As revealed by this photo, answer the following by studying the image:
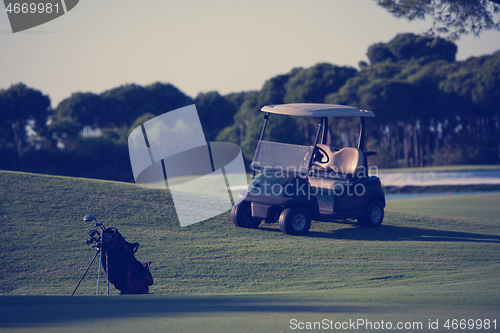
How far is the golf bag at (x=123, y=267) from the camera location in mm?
6191

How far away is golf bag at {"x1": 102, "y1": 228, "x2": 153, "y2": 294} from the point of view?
6.19 metres

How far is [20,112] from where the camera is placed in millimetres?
46375

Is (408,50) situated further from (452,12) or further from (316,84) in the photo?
(452,12)

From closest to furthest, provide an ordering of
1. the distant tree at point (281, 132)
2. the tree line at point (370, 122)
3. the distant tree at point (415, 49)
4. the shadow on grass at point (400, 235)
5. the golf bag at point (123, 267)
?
the golf bag at point (123, 267) < the shadow on grass at point (400, 235) < the tree line at point (370, 122) < the distant tree at point (281, 132) < the distant tree at point (415, 49)

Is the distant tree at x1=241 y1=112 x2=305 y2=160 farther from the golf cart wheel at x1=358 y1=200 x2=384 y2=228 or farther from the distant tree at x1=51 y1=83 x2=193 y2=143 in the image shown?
the golf cart wheel at x1=358 y1=200 x2=384 y2=228

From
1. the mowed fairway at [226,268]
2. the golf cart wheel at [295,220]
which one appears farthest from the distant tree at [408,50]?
the golf cart wheel at [295,220]

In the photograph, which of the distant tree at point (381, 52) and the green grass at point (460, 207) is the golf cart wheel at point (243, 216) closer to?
the green grass at point (460, 207)

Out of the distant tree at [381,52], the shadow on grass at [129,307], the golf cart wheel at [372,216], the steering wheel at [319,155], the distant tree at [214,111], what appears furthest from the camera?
the distant tree at [214,111]

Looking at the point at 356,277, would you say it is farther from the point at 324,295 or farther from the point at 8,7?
the point at 8,7

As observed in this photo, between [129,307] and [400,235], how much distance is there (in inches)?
268

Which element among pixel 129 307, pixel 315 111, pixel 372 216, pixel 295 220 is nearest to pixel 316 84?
pixel 372 216

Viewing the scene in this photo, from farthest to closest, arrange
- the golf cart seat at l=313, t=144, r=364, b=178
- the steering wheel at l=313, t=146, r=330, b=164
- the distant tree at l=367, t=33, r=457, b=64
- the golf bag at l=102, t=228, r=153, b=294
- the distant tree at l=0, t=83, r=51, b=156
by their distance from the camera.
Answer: the distant tree at l=367, t=33, r=457, b=64 → the distant tree at l=0, t=83, r=51, b=156 → the steering wheel at l=313, t=146, r=330, b=164 → the golf cart seat at l=313, t=144, r=364, b=178 → the golf bag at l=102, t=228, r=153, b=294

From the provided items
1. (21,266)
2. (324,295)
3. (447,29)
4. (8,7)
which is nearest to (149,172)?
(21,266)

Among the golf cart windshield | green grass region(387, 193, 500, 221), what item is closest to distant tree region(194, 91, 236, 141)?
green grass region(387, 193, 500, 221)
